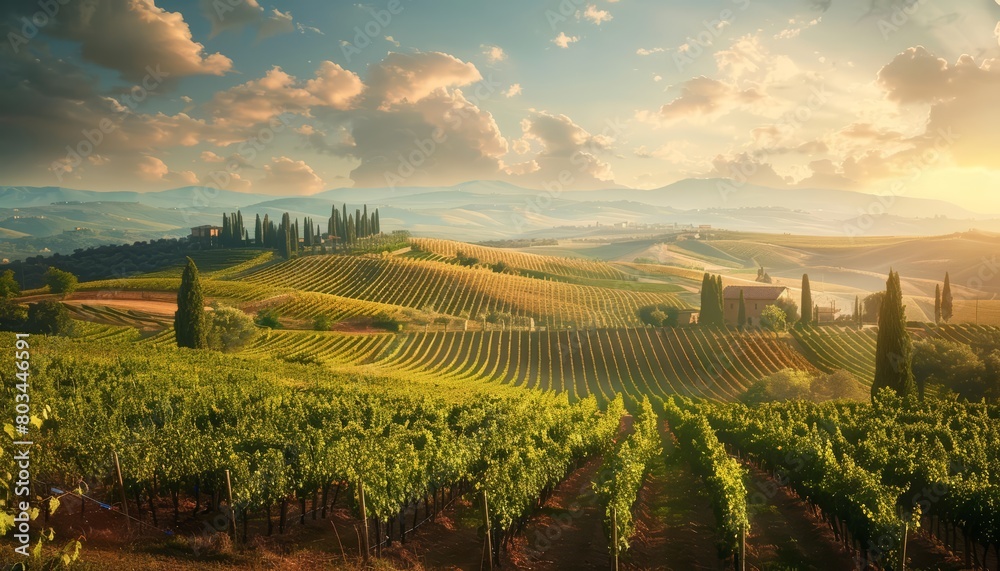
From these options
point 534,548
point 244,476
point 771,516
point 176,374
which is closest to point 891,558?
point 771,516

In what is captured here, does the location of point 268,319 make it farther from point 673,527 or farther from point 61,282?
point 673,527

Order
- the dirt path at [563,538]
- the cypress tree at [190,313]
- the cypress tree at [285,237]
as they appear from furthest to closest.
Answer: the cypress tree at [285,237], the cypress tree at [190,313], the dirt path at [563,538]

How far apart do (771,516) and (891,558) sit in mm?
7709

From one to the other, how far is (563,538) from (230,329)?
5435 cm

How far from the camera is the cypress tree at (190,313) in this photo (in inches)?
2179

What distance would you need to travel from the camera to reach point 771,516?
22203mm

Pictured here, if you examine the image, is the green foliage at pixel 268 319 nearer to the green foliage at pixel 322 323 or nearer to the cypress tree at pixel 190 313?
the green foliage at pixel 322 323

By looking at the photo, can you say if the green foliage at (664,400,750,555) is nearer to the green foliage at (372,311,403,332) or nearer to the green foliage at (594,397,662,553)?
the green foliage at (594,397,662,553)

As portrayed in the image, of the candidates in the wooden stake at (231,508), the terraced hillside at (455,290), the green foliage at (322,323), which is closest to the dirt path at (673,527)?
the wooden stake at (231,508)

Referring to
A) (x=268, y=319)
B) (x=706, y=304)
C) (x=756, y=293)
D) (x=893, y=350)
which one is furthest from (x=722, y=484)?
(x=756, y=293)

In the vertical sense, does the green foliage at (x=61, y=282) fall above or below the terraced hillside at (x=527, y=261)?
below

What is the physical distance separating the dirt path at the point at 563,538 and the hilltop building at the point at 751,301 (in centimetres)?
7715

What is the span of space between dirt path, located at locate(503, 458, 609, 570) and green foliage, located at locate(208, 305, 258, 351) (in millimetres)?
49039

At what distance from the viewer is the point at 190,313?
183 feet
